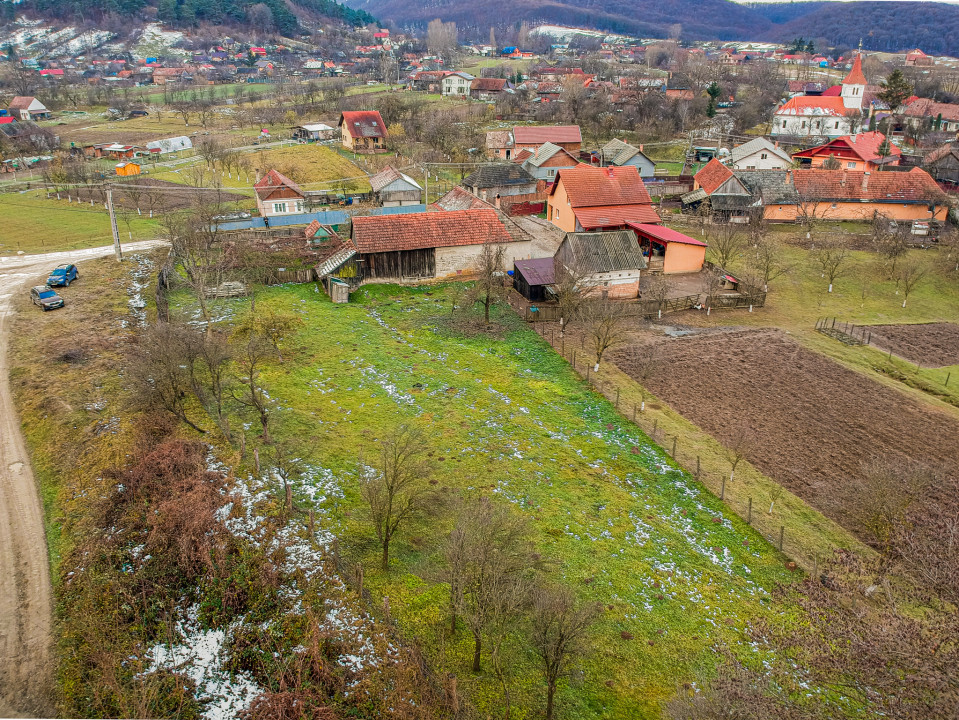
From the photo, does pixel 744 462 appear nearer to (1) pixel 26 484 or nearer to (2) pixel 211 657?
(2) pixel 211 657

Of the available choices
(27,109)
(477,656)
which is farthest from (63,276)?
(27,109)

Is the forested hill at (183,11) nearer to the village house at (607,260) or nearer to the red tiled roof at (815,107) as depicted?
the red tiled roof at (815,107)

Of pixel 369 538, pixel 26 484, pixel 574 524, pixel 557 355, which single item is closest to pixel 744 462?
pixel 574 524

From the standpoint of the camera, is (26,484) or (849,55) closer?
(26,484)

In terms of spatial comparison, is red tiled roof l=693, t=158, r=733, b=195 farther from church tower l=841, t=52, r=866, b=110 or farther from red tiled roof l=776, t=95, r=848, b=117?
church tower l=841, t=52, r=866, b=110

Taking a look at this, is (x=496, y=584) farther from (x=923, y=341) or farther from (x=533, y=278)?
(x=923, y=341)

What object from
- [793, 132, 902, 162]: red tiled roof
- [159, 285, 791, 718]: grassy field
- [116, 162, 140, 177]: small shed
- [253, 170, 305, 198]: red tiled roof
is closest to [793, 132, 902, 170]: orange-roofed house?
[793, 132, 902, 162]: red tiled roof
